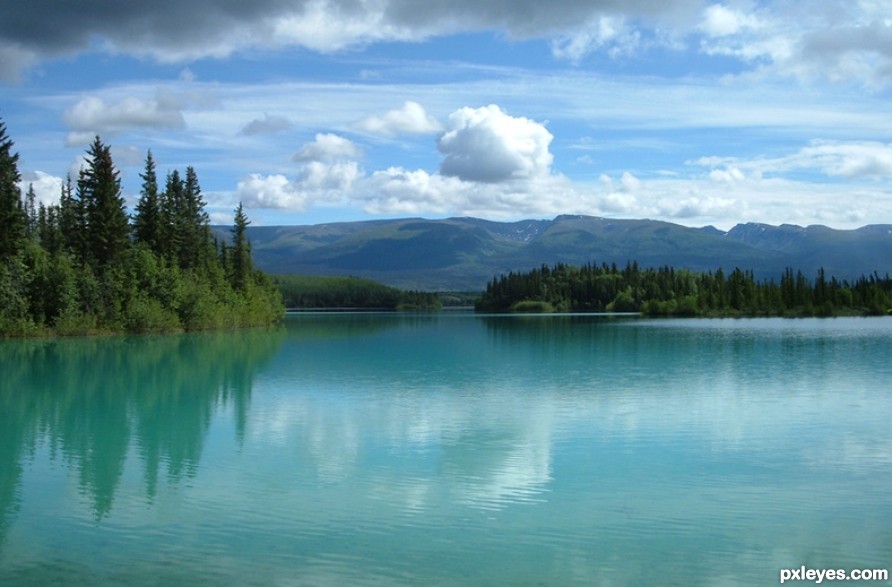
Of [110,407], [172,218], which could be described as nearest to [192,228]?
[172,218]

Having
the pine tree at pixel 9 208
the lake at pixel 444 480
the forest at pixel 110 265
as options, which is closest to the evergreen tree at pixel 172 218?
the forest at pixel 110 265

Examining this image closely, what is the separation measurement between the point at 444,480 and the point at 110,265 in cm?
7172

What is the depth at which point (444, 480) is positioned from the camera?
62.0 ft

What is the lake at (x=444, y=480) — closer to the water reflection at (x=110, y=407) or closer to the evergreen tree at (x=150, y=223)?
the water reflection at (x=110, y=407)

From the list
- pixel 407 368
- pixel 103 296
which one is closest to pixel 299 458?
pixel 407 368

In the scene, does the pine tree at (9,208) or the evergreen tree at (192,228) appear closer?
the pine tree at (9,208)

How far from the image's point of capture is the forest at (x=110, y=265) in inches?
2847

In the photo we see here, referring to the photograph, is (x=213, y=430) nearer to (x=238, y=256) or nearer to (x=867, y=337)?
(x=867, y=337)

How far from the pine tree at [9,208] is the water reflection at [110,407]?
1180 centimetres

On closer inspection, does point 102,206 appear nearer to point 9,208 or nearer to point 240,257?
point 9,208

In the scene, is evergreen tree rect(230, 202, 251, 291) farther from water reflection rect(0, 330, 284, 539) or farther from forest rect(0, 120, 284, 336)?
water reflection rect(0, 330, 284, 539)

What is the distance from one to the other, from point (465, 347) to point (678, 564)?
194 ft

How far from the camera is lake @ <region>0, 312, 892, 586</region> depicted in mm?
13203

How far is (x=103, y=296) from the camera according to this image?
81625mm
